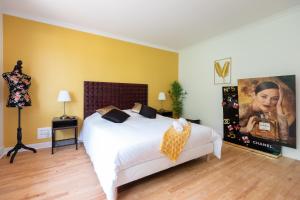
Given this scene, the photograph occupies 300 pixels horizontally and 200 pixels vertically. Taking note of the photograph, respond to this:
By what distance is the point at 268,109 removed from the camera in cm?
299

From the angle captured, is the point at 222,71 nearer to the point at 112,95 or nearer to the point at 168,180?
the point at 112,95

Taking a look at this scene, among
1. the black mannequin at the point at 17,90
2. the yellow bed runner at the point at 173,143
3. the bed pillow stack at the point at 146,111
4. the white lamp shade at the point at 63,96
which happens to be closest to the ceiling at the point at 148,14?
the black mannequin at the point at 17,90

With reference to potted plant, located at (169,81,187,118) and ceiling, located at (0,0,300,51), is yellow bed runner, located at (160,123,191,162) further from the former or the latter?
potted plant, located at (169,81,187,118)

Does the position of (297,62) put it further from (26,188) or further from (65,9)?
(26,188)

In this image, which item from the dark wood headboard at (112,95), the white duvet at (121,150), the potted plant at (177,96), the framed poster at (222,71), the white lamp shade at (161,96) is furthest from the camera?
the potted plant at (177,96)

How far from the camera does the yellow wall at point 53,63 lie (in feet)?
9.71

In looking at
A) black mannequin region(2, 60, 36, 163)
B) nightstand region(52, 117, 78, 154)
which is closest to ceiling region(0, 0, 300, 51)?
black mannequin region(2, 60, 36, 163)

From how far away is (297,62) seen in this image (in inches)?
109

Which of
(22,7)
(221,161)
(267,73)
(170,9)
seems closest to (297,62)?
(267,73)

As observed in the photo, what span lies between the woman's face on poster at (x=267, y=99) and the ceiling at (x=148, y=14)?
1532 millimetres

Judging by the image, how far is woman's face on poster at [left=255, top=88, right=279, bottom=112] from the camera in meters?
2.89

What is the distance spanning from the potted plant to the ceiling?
5.55 ft

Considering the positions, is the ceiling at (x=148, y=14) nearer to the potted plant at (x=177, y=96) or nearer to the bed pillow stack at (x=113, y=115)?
the potted plant at (x=177, y=96)

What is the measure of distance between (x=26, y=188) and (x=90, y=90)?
222cm
